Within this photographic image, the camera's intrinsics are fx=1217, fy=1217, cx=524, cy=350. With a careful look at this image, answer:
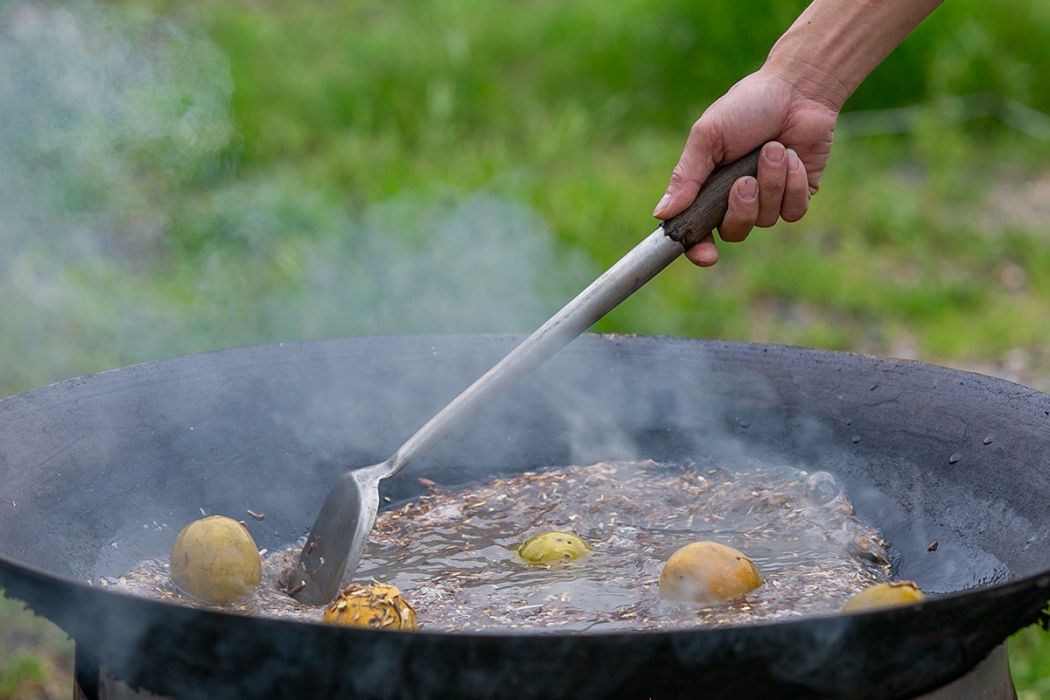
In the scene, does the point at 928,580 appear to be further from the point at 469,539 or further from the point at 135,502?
the point at 135,502

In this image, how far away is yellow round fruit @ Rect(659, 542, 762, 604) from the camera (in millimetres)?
2191

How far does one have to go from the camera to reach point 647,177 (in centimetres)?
633

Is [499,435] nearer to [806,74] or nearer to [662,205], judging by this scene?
[662,205]

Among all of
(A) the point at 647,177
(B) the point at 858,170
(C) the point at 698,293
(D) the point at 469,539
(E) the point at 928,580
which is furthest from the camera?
(B) the point at 858,170

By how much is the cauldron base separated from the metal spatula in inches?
17.8

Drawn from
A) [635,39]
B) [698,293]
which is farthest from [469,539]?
[635,39]

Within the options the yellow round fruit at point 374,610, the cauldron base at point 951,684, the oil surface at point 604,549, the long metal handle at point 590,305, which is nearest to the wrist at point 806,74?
the long metal handle at point 590,305

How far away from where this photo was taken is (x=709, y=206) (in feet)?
8.10

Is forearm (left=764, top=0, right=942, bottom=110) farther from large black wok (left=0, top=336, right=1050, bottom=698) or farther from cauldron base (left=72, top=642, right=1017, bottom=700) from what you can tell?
cauldron base (left=72, top=642, right=1017, bottom=700)

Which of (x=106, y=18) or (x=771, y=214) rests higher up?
(x=106, y=18)

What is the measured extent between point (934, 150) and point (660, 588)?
5194mm

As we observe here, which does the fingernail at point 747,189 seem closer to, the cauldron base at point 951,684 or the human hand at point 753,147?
the human hand at point 753,147

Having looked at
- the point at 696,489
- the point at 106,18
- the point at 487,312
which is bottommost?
the point at 696,489

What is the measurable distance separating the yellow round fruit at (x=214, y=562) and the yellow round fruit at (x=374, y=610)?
32 centimetres
